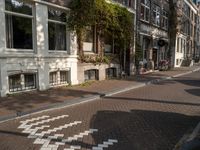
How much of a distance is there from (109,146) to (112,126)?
1372 millimetres

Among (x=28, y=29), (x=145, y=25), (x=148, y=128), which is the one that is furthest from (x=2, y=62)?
(x=145, y=25)

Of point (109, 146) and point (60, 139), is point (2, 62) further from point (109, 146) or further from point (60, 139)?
point (109, 146)

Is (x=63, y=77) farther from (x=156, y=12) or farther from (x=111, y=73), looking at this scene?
(x=156, y=12)

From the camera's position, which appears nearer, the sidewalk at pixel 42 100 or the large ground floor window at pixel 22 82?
the sidewalk at pixel 42 100

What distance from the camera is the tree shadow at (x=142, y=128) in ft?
18.0

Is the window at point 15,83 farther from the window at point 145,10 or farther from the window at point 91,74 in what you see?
the window at point 145,10

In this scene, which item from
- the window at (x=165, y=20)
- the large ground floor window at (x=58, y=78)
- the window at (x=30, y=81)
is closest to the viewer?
the window at (x=30, y=81)

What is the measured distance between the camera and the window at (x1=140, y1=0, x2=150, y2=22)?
73.1 ft

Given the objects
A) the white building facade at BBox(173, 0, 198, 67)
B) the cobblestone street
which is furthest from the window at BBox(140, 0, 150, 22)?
the cobblestone street

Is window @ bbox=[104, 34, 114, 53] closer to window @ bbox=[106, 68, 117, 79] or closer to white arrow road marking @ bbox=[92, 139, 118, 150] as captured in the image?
window @ bbox=[106, 68, 117, 79]

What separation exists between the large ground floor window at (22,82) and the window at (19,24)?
3.93 ft

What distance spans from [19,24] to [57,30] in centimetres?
249

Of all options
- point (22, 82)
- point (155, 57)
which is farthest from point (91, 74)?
point (155, 57)

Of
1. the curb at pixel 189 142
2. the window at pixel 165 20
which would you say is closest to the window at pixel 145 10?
the window at pixel 165 20
